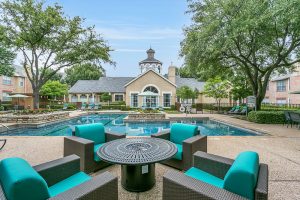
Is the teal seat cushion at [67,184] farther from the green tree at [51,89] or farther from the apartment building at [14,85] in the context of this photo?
the apartment building at [14,85]

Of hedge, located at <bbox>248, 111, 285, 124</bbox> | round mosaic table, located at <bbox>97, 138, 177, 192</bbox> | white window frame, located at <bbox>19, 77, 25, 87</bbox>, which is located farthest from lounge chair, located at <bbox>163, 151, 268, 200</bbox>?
white window frame, located at <bbox>19, 77, 25, 87</bbox>

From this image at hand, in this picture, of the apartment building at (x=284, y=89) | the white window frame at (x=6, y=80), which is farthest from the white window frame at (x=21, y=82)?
the apartment building at (x=284, y=89)

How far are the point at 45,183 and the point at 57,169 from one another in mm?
846

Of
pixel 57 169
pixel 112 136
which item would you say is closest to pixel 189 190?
pixel 57 169

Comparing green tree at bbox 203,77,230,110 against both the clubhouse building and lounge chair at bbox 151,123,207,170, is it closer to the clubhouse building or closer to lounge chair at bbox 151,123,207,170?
the clubhouse building

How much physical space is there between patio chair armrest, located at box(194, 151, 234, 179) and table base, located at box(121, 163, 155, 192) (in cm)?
92

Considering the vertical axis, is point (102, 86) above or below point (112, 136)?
above

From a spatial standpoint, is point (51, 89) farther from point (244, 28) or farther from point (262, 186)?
point (262, 186)

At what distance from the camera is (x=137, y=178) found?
308 cm

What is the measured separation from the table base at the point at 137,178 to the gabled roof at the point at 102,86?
89.4ft

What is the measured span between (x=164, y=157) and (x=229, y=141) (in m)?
4.94

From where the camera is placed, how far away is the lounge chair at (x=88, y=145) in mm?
3742

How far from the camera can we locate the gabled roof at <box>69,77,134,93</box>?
99.4ft

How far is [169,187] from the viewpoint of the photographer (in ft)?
7.42
